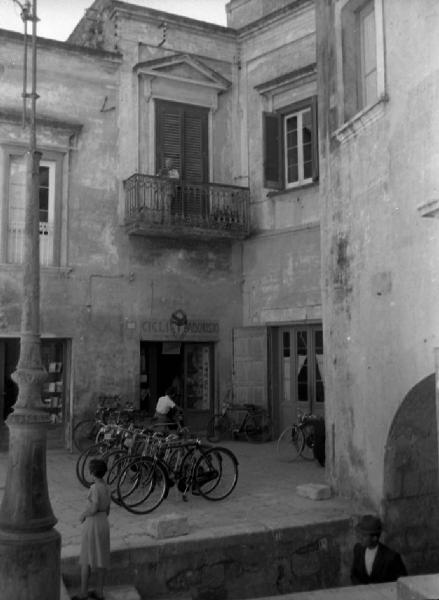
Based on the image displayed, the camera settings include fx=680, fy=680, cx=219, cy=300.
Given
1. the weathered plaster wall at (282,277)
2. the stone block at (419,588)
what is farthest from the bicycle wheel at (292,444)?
the stone block at (419,588)

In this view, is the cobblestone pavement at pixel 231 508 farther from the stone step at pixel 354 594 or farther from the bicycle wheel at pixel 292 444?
the stone step at pixel 354 594

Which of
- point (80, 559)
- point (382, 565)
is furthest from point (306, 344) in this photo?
point (80, 559)

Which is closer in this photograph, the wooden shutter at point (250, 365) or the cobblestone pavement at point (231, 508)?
the cobblestone pavement at point (231, 508)

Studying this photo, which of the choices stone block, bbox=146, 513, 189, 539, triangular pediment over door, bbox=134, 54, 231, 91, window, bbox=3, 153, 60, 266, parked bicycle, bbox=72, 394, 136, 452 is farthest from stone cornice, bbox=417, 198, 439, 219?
triangular pediment over door, bbox=134, 54, 231, 91

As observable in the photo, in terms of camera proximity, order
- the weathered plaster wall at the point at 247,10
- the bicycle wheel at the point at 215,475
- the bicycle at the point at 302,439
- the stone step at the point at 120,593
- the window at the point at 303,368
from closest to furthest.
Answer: the stone step at the point at 120,593 → the bicycle wheel at the point at 215,475 → the bicycle at the point at 302,439 → the window at the point at 303,368 → the weathered plaster wall at the point at 247,10

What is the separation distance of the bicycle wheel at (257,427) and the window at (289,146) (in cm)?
529

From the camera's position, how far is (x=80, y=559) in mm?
6703

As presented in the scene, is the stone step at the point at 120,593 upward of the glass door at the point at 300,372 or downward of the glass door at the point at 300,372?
downward

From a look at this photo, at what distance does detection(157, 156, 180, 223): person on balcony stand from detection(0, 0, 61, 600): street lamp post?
30.5 ft

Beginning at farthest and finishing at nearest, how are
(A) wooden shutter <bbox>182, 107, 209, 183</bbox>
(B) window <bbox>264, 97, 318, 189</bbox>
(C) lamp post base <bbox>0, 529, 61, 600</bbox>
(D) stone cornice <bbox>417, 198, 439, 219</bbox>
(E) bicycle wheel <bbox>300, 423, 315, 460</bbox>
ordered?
1. (A) wooden shutter <bbox>182, 107, 209, 183</bbox>
2. (B) window <bbox>264, 97, 318, 189</bbox>
3. (E) bicycle wheel <bbox>300, 423, 315, 460</bbox>
4. (D) stone cornice <bbox>417, 198, 439, 219</bbox>
5. (C) lamp post base <bbox>0, 529, 61, 600</bbox>

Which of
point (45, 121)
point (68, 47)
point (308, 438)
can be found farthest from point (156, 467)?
point (68, 47)

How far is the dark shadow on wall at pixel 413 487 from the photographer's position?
871cm

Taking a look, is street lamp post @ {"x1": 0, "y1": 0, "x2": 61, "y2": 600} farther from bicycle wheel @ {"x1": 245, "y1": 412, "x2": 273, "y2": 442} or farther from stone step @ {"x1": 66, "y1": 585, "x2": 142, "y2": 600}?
bicycle wheel @ {"x1": 245, "y1": 412, "x2": 273, "y2": 442}

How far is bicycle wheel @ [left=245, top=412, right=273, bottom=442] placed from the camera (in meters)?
15.5
